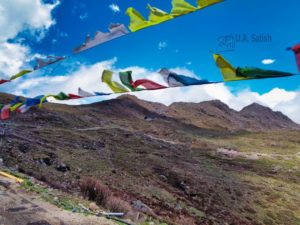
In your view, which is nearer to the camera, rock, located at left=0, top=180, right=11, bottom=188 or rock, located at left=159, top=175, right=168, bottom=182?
rock, located at left=0, top=180, right=11, bottom=188

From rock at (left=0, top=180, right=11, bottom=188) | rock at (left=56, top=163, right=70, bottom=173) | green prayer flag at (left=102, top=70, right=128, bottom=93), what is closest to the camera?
green prayer flag at (left=102, top=70, right=128, bottom=93)

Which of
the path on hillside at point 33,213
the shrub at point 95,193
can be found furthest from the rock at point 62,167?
the path on hillside at point 33,213

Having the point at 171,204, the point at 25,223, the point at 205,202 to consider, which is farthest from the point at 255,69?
the point at 205,202

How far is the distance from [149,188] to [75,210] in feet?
56.7

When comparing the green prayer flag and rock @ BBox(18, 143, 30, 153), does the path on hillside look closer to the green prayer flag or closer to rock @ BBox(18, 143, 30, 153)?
the green prayer flag

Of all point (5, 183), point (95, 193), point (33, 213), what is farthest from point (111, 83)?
point (95, 193)

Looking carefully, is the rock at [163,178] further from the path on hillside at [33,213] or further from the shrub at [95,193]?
the path on hillside at [33,213]

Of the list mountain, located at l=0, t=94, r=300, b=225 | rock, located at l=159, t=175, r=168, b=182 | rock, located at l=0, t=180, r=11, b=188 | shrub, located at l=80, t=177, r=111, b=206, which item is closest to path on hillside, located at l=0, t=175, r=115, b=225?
rock, located at l=0, t=180, r=11, b=188

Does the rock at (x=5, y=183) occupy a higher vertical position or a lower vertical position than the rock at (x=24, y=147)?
lower

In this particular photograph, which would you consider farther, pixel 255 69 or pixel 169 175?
pixel 169 175

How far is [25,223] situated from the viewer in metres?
8.80

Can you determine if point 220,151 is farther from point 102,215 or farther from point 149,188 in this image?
point 102,215

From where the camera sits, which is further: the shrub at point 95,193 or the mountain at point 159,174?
the mountain at point 159,174

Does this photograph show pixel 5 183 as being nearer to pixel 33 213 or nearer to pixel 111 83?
pixel 33 213
